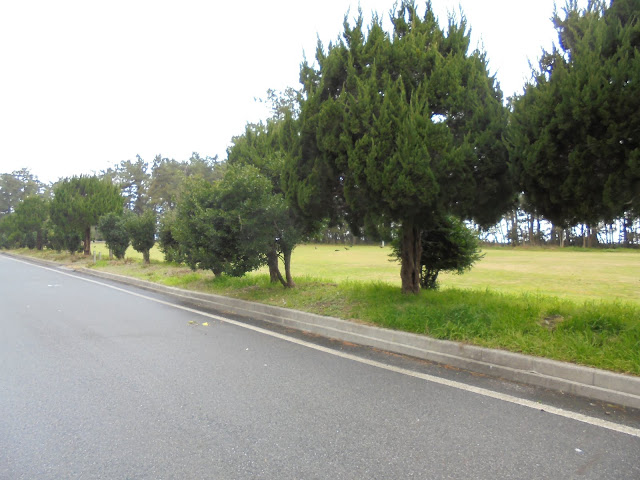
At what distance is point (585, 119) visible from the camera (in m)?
4.65

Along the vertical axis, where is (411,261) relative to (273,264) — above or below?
above

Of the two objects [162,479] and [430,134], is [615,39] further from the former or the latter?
[162,479]

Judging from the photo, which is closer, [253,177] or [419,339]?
[419,339]

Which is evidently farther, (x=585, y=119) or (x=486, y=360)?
(x=486, y=360)

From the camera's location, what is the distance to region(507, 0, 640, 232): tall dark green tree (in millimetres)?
4496

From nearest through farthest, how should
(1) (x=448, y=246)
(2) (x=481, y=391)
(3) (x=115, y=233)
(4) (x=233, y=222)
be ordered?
1. (2) (x=481, y=391)
2. (1) (x=448, y=246)
3. (4) (x=233, y=222)
4. (3) (x=115, y=233)

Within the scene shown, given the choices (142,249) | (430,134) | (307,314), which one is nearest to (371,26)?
(430,134)

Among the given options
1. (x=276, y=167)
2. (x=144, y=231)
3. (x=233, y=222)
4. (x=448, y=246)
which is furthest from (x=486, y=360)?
(x=144, y=231)

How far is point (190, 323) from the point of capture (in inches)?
304

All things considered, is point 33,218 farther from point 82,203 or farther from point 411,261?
point 411,261

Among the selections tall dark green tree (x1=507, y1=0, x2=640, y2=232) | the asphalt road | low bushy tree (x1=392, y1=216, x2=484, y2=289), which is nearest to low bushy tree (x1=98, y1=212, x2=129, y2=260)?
the asphalt road

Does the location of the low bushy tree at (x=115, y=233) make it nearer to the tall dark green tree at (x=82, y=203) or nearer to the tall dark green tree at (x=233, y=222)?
the tall dark green tree at (x=82, y=203)

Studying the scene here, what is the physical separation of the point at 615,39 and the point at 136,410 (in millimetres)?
6119

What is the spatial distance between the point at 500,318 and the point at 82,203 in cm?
2396
